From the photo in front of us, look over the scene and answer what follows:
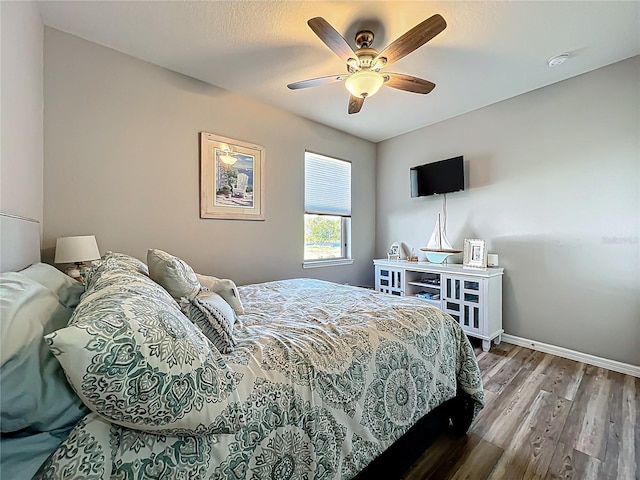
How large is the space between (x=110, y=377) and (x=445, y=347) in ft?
5.34

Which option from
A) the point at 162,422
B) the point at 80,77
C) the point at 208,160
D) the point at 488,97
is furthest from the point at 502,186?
the point at 80,77

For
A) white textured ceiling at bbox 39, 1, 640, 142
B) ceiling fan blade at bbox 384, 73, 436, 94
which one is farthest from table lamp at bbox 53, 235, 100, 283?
ceiling fan blade at bbox 384, 73, 436, 94

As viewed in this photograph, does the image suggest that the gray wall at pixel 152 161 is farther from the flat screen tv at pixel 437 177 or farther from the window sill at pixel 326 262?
the flat screen tv at pixel 437 177

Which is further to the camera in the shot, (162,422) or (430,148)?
(430,148)

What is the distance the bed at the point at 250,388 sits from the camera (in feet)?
2.04

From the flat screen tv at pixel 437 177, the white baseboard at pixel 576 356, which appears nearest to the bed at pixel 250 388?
the white baseboard at pixel 576 356

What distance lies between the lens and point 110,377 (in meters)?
0.60

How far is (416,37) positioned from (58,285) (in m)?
2.38

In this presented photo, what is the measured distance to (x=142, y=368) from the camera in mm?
638

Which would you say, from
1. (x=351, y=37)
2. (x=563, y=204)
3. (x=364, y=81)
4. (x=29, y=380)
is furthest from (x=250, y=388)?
(x=563, y=204)

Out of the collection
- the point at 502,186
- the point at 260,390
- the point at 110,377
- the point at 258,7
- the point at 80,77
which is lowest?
the point at 260,390

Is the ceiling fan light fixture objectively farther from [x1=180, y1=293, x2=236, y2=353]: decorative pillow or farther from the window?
[x1=180, y1=293, x2=236, y2=353]: decorative pillow

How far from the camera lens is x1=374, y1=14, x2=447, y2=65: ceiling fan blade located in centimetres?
157

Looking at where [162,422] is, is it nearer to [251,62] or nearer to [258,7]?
[258,7]
